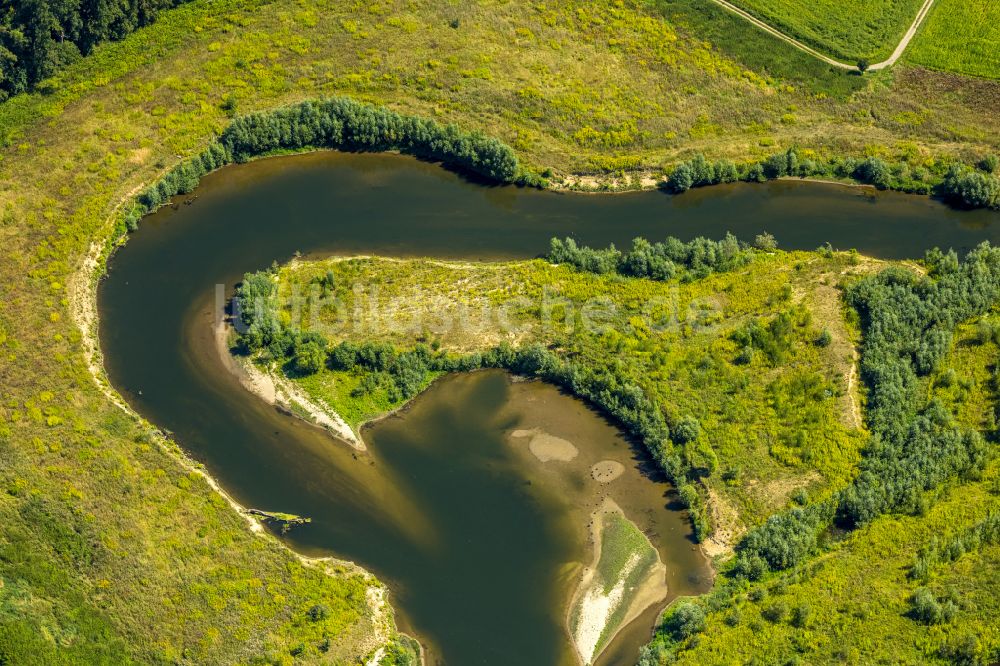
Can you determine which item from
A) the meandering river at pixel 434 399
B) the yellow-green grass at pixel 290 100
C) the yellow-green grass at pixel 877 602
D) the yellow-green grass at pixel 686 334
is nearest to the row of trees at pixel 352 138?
the meandering river at pixel 434 399

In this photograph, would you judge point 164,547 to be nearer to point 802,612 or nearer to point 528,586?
point 528,586

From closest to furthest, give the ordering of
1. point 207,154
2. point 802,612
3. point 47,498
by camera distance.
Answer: point 802,612 → point 47,498 → point 207,154

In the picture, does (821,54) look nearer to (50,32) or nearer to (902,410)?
(902,410)

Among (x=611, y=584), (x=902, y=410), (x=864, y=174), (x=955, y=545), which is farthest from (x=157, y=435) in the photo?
(x=864, y=174)

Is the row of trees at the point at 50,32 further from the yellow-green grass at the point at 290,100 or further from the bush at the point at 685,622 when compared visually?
the bush at the point at 685,622

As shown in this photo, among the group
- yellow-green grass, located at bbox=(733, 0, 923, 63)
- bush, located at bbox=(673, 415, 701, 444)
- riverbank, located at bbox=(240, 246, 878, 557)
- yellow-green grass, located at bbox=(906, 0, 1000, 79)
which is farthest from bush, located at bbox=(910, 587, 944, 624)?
yellow-green grass, located at bbox=(906, 0, 1000, 79)

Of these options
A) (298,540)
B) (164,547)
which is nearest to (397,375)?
(298,540)

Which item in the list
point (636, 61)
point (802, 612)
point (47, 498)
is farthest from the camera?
point (636, 61)
